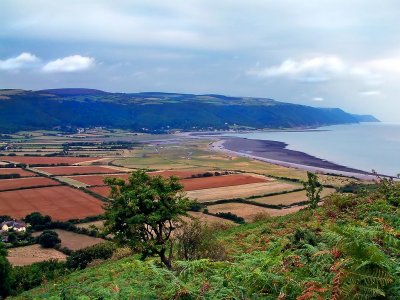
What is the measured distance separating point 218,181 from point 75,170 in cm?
3665

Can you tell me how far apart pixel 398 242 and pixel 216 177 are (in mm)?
82516

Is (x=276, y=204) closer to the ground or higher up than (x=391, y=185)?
closer to the ground

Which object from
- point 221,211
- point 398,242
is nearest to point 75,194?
point 221,211

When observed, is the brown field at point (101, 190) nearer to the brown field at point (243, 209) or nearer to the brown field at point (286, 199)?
the brown field at point (243, 209)

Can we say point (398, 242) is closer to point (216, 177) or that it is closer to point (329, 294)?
point (329, 294)

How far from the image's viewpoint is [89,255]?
36250mm

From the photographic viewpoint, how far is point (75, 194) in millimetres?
70375

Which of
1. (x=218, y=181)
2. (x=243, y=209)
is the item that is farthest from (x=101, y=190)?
(x=243, y=209)

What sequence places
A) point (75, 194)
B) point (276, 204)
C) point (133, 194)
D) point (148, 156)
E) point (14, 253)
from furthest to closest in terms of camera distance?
1. point (148, 156)
2. point (75, 194)
3. point (276, 204)
4. point (14, 253)
5. point (133, 194)

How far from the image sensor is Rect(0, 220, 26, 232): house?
159 ft

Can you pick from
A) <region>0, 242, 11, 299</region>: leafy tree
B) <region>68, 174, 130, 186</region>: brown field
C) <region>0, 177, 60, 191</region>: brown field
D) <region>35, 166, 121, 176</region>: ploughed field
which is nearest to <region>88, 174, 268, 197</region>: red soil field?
<region>68, 174, 130, 186</region>: brown field

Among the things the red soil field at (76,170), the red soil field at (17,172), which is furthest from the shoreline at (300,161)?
A: the red soil field at (17,172)

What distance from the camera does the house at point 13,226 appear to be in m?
48.5

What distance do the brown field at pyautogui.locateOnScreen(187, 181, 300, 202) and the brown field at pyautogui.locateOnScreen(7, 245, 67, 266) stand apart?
1082 inches
